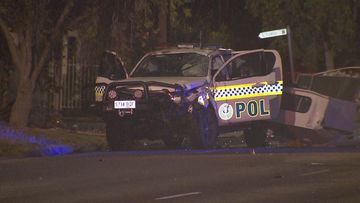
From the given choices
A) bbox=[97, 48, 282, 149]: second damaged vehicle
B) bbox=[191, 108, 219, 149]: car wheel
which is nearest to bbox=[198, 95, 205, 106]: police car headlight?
bbox=[97, 48, 282, 149]: second damaged vehicle

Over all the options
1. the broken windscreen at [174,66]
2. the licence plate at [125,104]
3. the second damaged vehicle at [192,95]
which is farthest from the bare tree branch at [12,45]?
the licence plate at [125,104]

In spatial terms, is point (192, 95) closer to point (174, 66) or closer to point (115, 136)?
point (174, 66)

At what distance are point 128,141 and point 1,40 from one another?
4599mm

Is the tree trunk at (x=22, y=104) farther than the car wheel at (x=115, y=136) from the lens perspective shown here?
Yes

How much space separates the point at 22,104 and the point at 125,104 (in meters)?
3.27

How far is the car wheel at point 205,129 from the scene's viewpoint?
45.7 ft

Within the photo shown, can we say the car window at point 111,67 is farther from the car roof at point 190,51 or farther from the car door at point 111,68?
the car roof at point 190,51

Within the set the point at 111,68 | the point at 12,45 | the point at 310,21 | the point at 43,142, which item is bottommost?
the point at 43,142

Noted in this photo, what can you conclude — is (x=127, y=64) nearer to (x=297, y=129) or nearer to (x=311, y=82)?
(x=297, y=129)

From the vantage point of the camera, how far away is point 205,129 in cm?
1421

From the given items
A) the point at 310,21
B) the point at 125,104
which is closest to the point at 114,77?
the point at 125,104

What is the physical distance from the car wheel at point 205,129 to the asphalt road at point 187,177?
0.51 m

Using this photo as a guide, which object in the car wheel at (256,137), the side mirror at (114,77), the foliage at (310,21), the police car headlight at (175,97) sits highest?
the foliage at (310,21)

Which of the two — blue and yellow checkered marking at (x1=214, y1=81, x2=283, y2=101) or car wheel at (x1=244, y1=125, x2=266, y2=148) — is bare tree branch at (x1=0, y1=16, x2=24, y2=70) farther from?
car wheel at (x1=244, y1=125, x2=266, y2=148)
